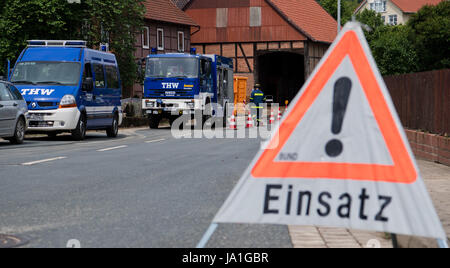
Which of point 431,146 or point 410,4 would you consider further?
point 410,4

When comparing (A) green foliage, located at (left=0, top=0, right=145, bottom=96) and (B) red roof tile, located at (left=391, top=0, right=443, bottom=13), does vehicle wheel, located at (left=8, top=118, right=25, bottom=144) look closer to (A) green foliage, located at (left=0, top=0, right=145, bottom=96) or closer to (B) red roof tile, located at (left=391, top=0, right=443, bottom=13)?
(A) green foliage, located at (left=0, top=0, right=145, bottom=96)

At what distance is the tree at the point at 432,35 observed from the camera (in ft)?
235

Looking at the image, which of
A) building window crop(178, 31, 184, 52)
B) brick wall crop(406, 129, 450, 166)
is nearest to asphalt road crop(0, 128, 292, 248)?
brick wall crop(406, 129, 450, 166)

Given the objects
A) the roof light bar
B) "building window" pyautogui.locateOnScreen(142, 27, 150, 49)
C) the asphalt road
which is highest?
"building window" pyautogui.locateOnScreen(142, 27, 150, 49)

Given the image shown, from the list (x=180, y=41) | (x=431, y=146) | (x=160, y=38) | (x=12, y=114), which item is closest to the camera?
(x=431, y=146)

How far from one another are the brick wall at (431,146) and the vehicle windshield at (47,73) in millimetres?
9466

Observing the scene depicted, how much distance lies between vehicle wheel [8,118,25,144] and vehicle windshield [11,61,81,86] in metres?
1.94

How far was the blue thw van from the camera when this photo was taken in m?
21.1

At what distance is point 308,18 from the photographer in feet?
221

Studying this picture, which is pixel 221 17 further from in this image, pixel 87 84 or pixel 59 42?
pixel 87 84

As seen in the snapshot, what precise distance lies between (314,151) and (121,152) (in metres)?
12.6

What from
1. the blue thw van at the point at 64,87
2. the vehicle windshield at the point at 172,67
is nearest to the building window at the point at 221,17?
the vehicle windshield at the point at 172,67

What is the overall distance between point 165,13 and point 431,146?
4256 cm

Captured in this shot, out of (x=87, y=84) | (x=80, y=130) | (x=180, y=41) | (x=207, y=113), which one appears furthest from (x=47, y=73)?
(x=180, y=41)
